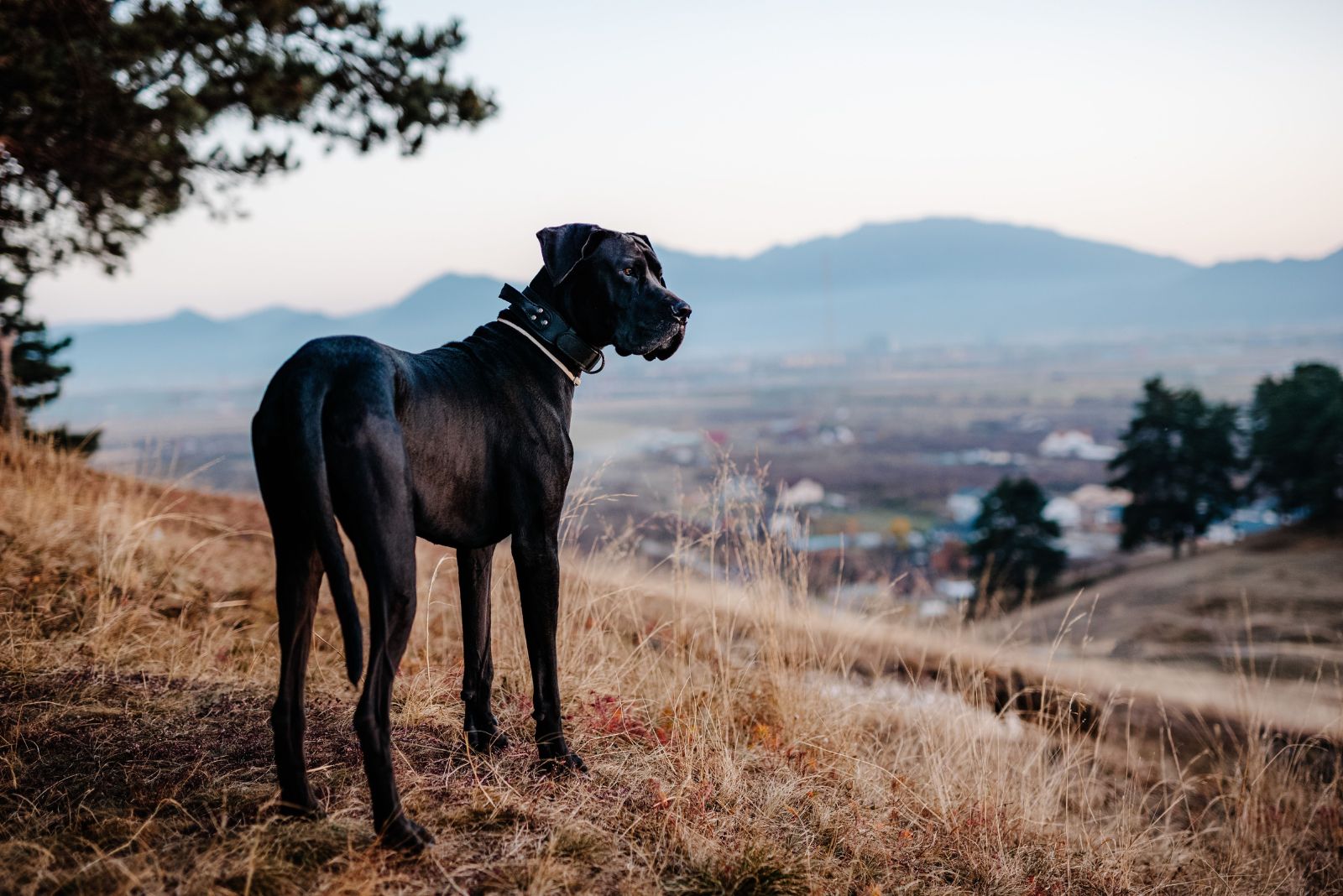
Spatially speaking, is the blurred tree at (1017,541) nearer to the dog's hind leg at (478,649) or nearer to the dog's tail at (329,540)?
the dog's hind leg at (478,649)

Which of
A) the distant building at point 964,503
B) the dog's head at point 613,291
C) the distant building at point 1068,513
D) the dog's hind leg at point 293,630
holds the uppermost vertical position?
the dog's head at point 613,291

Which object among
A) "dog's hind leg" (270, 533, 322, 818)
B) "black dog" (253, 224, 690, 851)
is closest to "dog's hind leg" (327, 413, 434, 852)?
"black dog" (253, 224, 690, 851)

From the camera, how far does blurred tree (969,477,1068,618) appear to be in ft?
90.4

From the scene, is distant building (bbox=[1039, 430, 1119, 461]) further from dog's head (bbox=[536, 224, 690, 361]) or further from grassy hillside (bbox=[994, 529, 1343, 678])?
dog's head (bbox=[536, 224, 690, 361])

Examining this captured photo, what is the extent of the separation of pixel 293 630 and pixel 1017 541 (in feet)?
92.5

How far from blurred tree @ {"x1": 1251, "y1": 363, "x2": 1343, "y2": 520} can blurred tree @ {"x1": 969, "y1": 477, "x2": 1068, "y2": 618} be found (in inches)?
247

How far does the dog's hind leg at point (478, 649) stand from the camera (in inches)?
147

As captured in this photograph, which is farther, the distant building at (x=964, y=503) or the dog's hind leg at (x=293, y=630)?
the distant building at (x=964, y=503)

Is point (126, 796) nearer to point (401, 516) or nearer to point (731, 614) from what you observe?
point (401, 516)

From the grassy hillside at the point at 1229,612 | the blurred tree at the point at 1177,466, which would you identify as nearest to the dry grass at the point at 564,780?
the grassy hillside at the point at 1229,612

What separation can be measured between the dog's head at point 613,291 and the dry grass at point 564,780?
1.59m

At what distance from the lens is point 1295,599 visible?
1675 cm

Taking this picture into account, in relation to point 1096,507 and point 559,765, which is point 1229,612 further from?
point 1096,507

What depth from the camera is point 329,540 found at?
2633 mm
